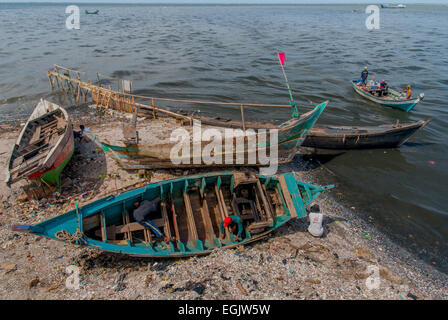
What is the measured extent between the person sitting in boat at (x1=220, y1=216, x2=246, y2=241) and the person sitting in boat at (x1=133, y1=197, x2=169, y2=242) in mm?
1917

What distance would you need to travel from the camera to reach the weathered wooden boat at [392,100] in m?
20.5

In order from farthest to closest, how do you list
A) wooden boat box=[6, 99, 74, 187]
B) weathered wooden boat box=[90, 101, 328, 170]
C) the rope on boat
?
1. weathered wooden boat box=[90, 101, 328, 170]
2. wooden boat box=[6, 99, 74, 187]
3. the rope on boat

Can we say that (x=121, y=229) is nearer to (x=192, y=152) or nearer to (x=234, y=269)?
(x=234, y=269)

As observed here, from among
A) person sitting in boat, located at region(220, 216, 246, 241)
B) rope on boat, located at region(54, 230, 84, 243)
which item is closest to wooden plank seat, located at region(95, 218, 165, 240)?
rope on boat, located at region(54, 230, 84, 243)

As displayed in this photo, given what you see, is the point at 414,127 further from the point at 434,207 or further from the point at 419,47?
the point at 419,47

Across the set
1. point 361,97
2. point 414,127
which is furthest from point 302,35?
point 414,127

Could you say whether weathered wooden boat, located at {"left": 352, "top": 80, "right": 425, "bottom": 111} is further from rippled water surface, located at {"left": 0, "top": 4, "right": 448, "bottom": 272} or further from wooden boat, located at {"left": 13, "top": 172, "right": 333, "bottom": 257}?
wooden boat, located at {"left": 13, "top": 172, "right": 333, "bottom": 257}

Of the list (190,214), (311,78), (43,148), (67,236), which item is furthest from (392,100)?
(43,148)

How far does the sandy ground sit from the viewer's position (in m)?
7.18

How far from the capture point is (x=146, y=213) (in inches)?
337

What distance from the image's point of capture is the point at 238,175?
31.7 ft

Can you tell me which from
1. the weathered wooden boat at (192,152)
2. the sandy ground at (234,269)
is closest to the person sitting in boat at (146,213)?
the sandy ground at (234,269)

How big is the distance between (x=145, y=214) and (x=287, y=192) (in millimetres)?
5107

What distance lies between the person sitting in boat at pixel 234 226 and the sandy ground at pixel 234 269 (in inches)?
21.0
